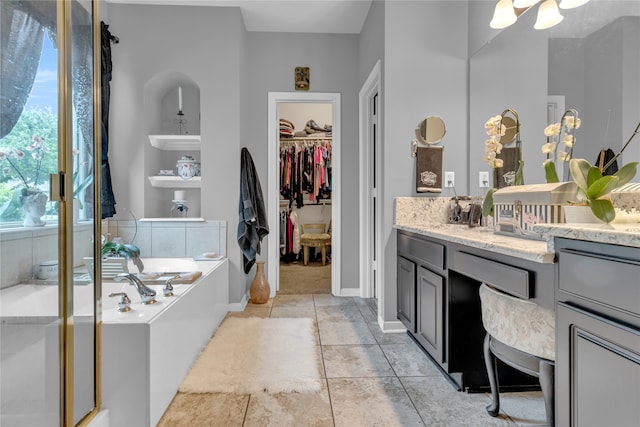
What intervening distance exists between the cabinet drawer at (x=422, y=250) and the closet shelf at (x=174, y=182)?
190 cm

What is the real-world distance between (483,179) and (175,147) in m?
2.77

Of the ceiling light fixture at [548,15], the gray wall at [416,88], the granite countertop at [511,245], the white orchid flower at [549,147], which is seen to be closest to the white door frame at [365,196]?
the gray wall at [416,88]

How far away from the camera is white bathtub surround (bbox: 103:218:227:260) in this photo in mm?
3197

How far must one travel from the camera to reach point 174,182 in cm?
340

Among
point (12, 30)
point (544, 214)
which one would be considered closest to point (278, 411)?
point (544, 214)

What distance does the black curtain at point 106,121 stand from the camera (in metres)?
3.09

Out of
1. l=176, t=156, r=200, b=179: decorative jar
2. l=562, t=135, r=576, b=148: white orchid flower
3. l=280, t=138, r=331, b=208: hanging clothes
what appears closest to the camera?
l=562, t=135, r=576, b=148: white orchid flower

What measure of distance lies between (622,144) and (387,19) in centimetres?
188

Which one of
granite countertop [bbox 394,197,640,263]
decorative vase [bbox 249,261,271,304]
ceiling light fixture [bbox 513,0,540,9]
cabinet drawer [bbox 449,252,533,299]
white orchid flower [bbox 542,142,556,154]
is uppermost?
ceiling light fixture [bbox 513,0,540,9]

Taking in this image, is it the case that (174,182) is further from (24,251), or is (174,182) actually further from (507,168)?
(507,168)

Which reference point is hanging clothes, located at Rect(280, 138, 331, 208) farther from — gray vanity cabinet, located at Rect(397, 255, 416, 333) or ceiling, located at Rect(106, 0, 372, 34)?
gray vanity cabinet, located at Rect(397, 255, 416, 333)

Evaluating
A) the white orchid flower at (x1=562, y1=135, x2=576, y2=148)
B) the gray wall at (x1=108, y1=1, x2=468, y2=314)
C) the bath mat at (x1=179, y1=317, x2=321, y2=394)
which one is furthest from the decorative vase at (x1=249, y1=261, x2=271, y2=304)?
the white orchid flower at (x1=562, y1=135, x2=576, y2=148)

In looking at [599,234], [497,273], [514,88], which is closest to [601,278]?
[599,234]

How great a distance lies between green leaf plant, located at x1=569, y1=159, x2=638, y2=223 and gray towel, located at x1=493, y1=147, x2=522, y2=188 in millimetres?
863
